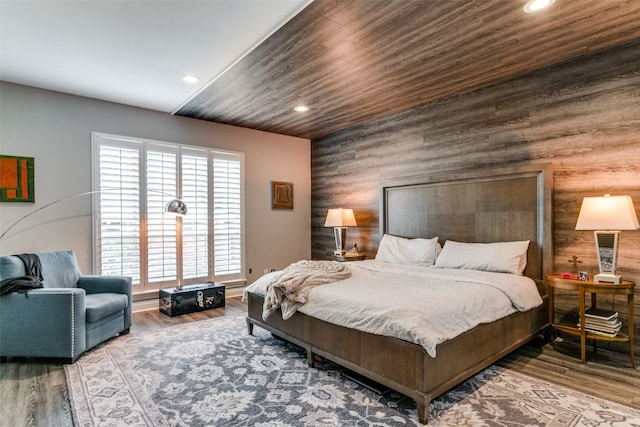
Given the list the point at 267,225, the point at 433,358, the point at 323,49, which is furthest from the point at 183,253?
the point at 433,358

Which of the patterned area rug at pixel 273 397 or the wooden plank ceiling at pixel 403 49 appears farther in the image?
the wooden plank ceiling at pixel 403 49

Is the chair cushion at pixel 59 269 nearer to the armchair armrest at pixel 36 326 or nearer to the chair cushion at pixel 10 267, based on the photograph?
the chair cushion at pixel 10 267

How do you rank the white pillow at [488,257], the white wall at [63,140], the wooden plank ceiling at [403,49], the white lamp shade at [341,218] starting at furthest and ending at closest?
the white lamp shade at [341,218] → the white wall at [63,140] → the white pillow at [488,257] → the wooden plank ceiling at [403,49]

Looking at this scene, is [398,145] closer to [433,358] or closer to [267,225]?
[267,225]

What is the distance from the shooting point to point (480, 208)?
397 cm

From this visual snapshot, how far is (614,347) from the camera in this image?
3.14m

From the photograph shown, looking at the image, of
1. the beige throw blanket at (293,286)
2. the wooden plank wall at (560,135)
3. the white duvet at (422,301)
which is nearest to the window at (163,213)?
the white duvet at (422,301)

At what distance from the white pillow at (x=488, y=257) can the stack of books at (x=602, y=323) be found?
2.17ft

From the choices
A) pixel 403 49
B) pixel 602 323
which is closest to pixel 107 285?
pixel 403 49

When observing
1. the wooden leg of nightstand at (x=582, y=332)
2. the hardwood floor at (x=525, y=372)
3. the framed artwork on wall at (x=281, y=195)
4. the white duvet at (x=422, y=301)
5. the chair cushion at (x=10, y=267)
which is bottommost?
the hardwood floor at (x=525, y=372)

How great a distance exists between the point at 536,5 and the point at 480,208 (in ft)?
6.94

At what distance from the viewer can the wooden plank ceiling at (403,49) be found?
253cm

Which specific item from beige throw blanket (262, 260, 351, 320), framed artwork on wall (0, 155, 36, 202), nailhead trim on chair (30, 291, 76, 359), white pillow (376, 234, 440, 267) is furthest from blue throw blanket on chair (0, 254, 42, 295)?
white pillow (376, 234, 440, 267)

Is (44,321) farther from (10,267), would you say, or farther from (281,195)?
(281,195)
